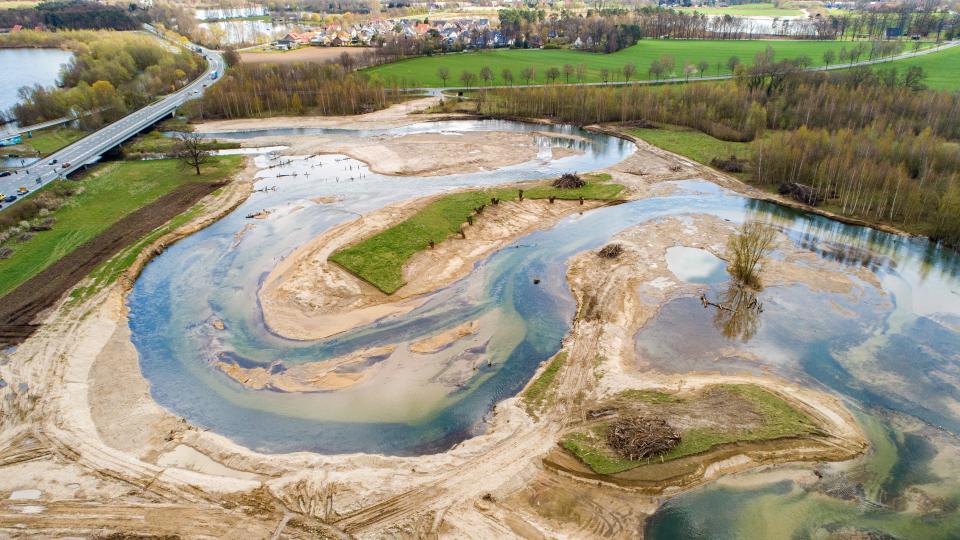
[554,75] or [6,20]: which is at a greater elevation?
[6,20]

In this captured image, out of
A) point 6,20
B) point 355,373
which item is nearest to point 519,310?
point 355,373

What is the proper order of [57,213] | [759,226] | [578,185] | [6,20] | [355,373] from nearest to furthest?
1. [355,373]
2. [759,226]
3. [57,213]
4. [578,185]
5. [6,20]

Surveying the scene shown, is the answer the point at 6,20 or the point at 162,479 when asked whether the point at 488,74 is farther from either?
the point at 6,20

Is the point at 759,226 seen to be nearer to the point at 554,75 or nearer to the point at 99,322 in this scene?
the point at 99,322

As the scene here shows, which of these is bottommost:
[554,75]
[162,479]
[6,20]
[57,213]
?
[162,479]

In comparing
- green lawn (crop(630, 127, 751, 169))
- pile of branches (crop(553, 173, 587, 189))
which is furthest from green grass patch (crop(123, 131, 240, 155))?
green lawn (crop(630, 127, 751, 169))

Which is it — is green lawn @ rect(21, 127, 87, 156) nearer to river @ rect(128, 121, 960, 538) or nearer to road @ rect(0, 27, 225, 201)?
road @ rect(0, 27, 225, 201)

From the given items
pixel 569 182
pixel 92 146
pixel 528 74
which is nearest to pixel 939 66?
pixel 528 74

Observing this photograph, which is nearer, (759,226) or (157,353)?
(157,353)

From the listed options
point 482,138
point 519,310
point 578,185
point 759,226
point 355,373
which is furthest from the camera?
point 482,138
